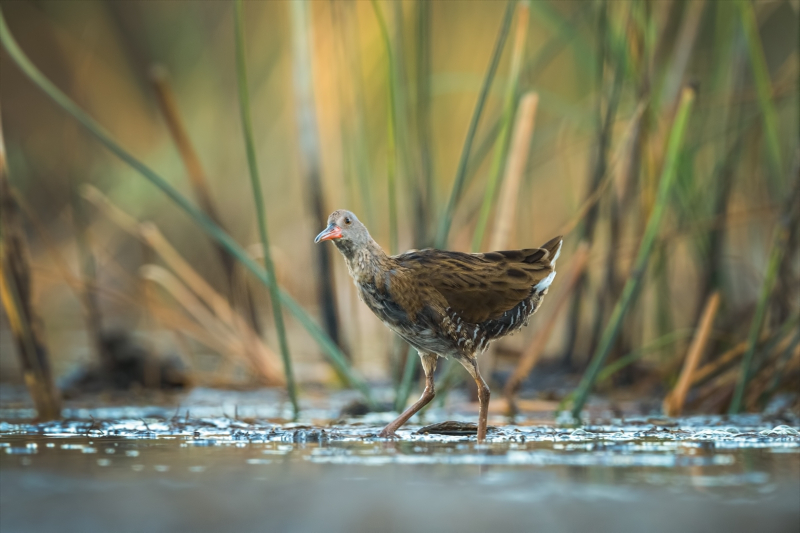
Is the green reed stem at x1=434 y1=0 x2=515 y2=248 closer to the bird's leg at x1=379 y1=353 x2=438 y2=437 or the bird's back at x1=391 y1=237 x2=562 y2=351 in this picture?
the bird's back at x1=391 y1=237 x2=562 y2=351

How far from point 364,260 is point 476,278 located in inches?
16.6

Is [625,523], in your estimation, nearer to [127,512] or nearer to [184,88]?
[127,512]

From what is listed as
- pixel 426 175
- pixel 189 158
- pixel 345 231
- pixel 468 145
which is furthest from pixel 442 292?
pixel 189 158

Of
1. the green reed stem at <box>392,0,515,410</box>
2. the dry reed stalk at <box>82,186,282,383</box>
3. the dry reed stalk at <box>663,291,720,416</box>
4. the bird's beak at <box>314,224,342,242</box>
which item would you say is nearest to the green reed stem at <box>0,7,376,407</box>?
the green reed stem at <box>392,0,515,410</box>

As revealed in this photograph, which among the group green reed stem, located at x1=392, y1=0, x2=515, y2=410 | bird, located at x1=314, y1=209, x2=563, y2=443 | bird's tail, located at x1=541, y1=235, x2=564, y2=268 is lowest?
bird, located at x1=314, y1=209, x2=563, y2=443

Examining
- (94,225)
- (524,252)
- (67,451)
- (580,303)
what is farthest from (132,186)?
(67,451)

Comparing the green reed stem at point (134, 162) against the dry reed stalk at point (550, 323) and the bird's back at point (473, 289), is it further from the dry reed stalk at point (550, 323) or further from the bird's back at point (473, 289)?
the dry reed stalk at point (550, 323)

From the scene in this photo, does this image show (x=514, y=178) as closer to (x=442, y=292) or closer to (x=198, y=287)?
(x=442, y=292)

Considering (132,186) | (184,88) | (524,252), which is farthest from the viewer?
(184,88)

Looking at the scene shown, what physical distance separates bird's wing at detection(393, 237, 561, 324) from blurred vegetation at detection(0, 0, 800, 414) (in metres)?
0.20

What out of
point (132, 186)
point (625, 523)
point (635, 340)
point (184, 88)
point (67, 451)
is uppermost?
point (184, 88)

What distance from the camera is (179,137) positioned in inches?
183

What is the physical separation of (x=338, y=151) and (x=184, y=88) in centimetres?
214

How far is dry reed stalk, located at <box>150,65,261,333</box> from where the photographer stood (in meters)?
4.45
